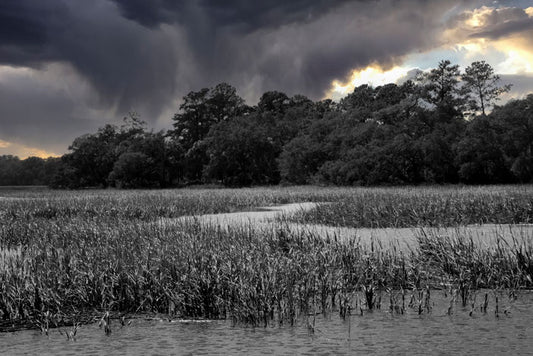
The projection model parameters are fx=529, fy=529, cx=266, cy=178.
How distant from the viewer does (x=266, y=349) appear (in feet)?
15.3

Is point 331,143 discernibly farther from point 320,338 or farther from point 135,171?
point 320,338

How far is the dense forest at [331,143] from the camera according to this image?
3862 centimetres

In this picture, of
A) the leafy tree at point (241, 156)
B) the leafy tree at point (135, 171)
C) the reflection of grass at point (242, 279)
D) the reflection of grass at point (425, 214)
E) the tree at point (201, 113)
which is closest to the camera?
the reflection of grass at point (242, 279)

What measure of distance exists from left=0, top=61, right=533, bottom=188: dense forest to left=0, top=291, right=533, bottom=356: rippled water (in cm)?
3450

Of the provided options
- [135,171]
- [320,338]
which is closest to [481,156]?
[135,171]

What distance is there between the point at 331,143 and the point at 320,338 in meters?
44.8

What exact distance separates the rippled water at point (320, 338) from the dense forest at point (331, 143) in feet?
113

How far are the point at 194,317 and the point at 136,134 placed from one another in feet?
205

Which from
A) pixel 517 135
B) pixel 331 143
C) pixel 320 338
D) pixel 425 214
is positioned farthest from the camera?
pixel 331 143

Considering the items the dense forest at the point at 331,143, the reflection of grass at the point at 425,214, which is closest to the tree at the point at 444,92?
the dense forest at the point at 331,143

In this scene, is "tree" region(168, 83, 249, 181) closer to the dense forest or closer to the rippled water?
the dense forest

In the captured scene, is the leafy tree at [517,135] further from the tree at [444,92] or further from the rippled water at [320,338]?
the rippled water at [320,338]

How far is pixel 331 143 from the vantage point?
49250 millimetres

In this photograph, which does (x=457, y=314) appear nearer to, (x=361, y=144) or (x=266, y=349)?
(x=266, y=349)
